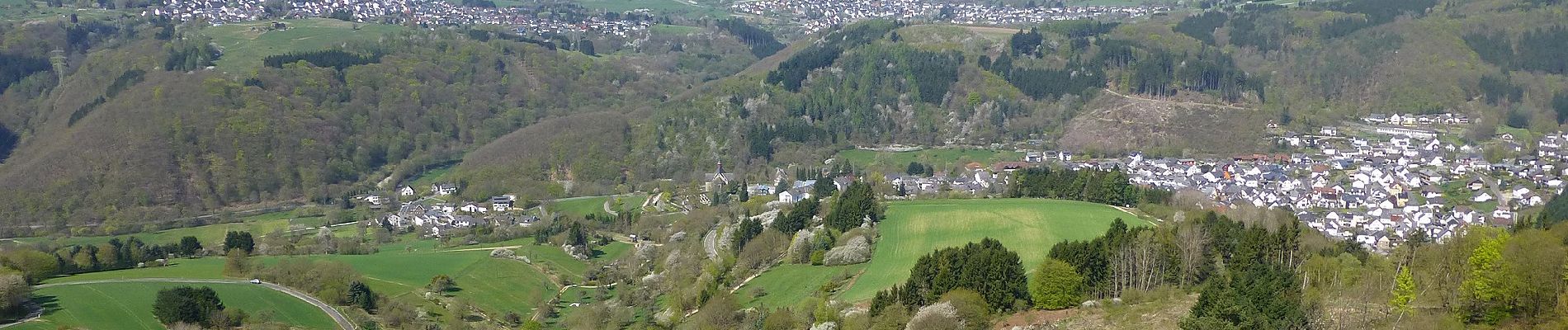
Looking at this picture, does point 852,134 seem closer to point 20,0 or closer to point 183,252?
point 183,252

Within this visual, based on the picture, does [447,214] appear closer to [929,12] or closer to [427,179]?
[427,179]

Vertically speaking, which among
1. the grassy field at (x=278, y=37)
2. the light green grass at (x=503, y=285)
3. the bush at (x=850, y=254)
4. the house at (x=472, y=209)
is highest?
the grassy field at (x=278, y=37)

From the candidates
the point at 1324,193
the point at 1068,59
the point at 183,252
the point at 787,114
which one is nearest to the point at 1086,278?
the point at 1324,193

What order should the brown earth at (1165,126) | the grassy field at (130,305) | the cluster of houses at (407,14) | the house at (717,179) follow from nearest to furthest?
the grassy field at (130,305)
the house at (717,179)
the brown earth at (1165,126)
the cluster of houses at (407,14)

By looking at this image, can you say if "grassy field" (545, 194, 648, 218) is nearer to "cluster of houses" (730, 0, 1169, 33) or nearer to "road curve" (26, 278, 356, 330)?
"road curve" (26, 278, 356, 330)

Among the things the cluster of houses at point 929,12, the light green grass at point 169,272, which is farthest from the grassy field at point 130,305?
the cluster of houses at point 929,12

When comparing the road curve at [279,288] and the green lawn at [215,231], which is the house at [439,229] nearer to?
the green lawn at [215,231]
